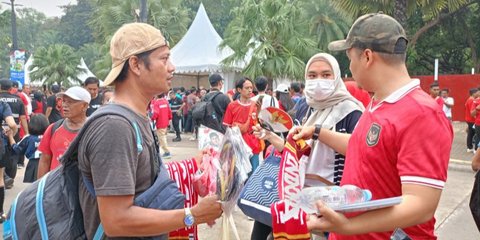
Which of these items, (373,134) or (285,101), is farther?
(285,101)

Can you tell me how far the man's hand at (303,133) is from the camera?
2.34 metres

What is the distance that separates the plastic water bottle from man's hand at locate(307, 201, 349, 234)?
0.07ft

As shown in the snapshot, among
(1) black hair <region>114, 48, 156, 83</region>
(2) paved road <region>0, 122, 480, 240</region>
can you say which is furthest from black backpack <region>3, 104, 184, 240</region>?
(2) paved road <region>0, 122, 480, 240</region>

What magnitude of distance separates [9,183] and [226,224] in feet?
21.7

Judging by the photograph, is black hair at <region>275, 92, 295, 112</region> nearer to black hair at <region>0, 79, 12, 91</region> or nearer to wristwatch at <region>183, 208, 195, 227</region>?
black hair at <region>0, 79, 12, 91</region>

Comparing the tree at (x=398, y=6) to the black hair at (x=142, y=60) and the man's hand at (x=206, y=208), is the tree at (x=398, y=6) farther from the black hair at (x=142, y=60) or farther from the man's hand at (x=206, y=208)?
the man's hand at (x=206, y=208)

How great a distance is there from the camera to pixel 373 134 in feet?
5.36

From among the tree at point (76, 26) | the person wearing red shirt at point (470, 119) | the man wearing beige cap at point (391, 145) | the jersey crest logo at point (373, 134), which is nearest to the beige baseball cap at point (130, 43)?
the man wearing beige cap at point (391, 145)

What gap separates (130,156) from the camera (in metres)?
1.57

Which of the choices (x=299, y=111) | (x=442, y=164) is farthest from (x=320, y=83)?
(x=442, y=164)

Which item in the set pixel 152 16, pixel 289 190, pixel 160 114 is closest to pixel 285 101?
pixel 160 114

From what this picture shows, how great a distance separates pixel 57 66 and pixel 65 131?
1244 inches

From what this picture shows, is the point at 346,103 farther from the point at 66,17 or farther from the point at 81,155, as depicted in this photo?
the point at 66,17

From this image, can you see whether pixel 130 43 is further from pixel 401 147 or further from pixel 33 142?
pixel 33 142
